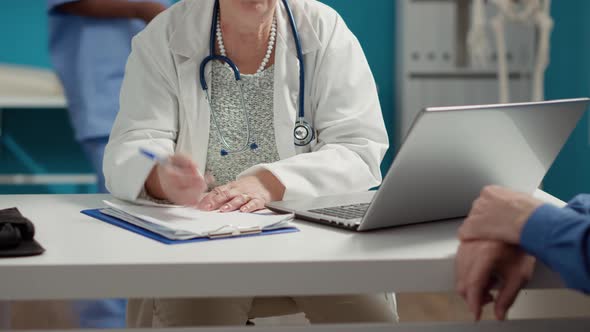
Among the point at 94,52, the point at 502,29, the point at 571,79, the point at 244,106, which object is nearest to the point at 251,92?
the point at 244,106

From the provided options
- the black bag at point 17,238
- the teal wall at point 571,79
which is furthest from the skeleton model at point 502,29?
the black bag at point 17,238

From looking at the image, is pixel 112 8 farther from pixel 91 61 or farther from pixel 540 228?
pixel 540 228

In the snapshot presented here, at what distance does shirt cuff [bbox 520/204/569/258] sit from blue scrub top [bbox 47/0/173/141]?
1.72 m

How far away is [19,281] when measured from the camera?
84cm

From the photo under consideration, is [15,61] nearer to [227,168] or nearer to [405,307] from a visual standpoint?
[405,307]

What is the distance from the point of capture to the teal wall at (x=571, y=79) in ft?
11.4

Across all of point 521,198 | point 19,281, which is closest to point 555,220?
point 521,198

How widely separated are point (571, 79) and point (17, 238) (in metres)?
3.19

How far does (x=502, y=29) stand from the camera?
354cm

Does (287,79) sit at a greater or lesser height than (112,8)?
lesser

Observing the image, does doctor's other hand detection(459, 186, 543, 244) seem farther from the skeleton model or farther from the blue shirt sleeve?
the skeleton model

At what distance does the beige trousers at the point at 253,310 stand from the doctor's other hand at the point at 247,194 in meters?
0.19

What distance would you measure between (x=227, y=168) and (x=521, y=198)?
0.78 meters

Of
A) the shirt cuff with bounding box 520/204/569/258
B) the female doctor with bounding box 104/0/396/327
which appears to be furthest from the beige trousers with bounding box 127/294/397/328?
the shirt cuff with bounding box 520/204/569/258
